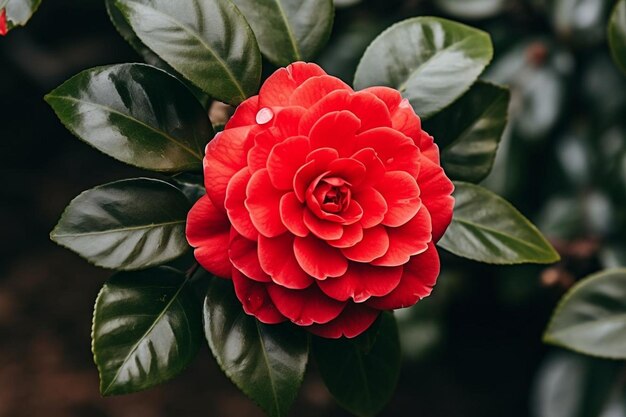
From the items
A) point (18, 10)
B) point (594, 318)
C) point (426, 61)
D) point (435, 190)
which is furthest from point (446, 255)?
point (18, 10)

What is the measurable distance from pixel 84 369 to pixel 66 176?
62cm

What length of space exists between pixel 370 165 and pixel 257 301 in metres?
0.17

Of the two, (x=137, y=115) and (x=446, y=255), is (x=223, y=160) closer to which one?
(x=137, y=115)

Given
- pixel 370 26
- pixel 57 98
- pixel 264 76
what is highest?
pixel 57 98

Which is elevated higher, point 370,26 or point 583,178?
point 370,26

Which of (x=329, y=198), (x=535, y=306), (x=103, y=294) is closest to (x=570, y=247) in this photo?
(x=535, y=306)

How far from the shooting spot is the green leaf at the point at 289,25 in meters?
0.87

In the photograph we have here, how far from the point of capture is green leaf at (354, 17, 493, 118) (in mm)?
887

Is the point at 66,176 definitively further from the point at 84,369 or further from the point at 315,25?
the point at 315,25

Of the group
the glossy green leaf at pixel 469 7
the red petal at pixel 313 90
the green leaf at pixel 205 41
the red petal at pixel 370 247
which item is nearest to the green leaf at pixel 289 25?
the green leaf at pixel 205 41

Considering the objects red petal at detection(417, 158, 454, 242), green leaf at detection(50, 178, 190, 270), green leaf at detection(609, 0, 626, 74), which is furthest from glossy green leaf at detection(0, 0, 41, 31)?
green leaf at detection(609, 0, 626, 74)

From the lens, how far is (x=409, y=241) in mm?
704

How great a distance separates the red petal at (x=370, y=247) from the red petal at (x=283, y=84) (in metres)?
0.15

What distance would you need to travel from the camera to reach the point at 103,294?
740 mm
